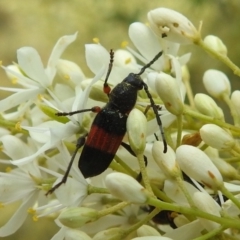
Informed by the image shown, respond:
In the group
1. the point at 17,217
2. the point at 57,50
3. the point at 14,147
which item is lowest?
the point at 17,217

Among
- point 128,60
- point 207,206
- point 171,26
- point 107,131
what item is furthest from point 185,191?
point 128,60

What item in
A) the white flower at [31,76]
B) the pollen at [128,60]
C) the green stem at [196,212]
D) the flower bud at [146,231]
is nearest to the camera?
the green stem at [196,212]

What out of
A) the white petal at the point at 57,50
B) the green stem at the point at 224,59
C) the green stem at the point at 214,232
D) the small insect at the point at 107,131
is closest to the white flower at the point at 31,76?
the white petal at the point at 57,50

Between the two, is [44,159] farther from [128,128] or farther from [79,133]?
[128,128]

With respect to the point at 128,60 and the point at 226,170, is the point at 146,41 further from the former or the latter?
the point at 226,170

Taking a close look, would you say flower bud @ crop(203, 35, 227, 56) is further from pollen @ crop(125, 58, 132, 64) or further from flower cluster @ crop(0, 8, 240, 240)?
pollen @ crop(125, 58, 132, 64)

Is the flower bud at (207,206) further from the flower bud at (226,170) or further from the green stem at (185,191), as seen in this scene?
the flower bud at (226,170)
